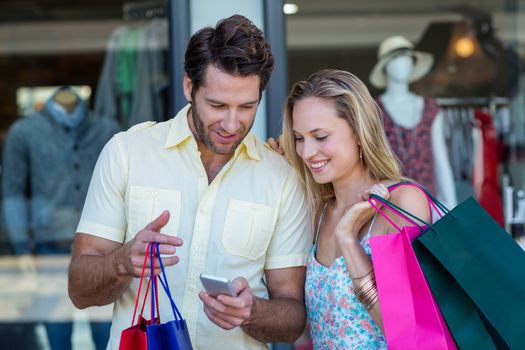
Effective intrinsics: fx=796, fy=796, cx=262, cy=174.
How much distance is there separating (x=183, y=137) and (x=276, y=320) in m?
0.58

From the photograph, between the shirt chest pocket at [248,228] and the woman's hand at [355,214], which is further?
the shirt chest pocket at [248,228]

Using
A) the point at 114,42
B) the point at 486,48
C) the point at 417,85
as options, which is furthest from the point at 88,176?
the point at 486,48

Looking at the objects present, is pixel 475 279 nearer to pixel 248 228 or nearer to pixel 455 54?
pixel 248 228

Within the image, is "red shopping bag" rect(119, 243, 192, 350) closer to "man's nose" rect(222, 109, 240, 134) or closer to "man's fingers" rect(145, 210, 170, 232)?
"man's fingers" rect(145, 210, 170, 232)

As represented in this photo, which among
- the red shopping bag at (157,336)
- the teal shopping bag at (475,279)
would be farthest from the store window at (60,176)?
the teal shopping bag at (475,279)

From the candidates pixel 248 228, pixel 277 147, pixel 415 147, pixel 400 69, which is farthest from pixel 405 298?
pixel 400 69

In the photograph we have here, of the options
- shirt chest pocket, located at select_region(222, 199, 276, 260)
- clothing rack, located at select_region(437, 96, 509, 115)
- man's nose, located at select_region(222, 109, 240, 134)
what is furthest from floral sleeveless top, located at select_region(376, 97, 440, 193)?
man's nose, located at select_region(222, 109, 240, 134)

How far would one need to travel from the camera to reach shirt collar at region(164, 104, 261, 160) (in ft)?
7.50

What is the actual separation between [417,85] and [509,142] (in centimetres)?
129

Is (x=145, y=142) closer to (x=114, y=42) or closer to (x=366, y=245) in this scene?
(x=366, y=245)

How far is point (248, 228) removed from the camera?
2.23 meters

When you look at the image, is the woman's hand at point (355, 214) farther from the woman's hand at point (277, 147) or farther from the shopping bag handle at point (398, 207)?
the woman's hand at point (277, 147)

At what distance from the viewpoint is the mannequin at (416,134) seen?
163 inches

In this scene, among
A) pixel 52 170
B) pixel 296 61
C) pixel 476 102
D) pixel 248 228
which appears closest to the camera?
pixel 248 228
